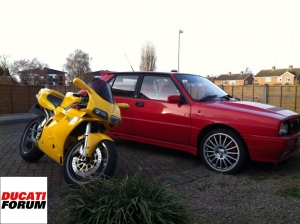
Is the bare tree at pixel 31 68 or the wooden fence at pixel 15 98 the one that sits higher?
the bare tree at pixel 31 68

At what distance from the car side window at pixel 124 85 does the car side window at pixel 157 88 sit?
0.26m

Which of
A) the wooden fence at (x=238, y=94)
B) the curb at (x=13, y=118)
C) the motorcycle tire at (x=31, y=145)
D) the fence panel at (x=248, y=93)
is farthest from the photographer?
the fence panel at (x=248, y=93)

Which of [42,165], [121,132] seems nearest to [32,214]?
[42,165]

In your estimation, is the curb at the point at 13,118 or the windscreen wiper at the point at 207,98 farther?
the curb at the point at 13,118

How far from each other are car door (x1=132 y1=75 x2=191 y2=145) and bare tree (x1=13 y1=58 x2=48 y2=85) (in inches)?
1749

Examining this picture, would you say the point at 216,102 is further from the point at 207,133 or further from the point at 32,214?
the point at 32,214

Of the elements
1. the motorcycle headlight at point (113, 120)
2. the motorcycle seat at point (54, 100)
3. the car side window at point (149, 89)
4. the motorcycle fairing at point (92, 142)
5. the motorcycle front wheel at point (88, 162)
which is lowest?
the motorcycle front wheel at point (88, 162)

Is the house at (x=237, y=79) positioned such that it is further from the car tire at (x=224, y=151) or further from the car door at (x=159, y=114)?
the car tire at (x=224, y=151)

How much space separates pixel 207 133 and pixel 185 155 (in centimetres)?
111

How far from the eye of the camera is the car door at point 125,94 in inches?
218

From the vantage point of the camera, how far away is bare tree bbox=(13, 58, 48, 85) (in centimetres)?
4626

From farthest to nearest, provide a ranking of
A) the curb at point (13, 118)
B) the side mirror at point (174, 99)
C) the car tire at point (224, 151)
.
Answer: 1. the curb at point (13, 118)
2. the side mirror at point (174, 99)
3. the car tire at point (224, 151)

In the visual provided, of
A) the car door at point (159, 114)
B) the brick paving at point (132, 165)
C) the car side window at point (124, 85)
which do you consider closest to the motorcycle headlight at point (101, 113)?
the brick paving at point (132, 165)

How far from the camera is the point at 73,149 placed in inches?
138
